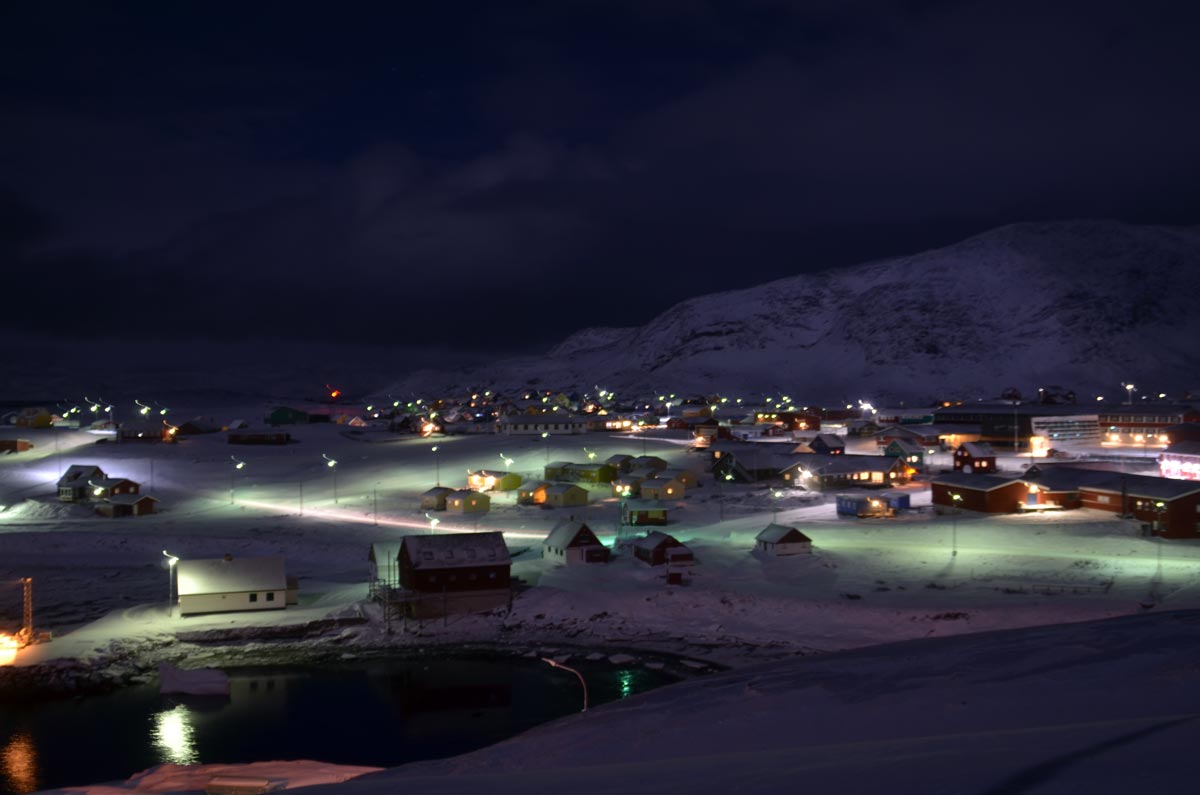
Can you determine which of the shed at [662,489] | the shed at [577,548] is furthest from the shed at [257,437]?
the shed at [577,548]

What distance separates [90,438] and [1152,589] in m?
84.4

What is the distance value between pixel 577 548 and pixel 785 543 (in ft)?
29.2

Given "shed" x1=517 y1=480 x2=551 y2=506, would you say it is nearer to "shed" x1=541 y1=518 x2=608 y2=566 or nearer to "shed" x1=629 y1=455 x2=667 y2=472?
"shed" x1=629 y1=455 x2=667 y2=472

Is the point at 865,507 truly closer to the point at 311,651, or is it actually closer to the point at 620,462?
the point at 620,462

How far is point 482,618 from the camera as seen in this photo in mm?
31359

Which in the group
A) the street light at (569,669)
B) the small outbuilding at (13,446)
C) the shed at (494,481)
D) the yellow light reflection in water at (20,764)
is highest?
the small outbuilding at (13,446)

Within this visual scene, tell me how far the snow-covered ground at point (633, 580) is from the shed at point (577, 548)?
2.48ft

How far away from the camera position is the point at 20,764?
67.4ft

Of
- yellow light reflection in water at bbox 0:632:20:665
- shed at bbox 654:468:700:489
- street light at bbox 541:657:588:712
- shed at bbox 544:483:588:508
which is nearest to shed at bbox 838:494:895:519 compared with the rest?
shed at bbox 654:468:700:489

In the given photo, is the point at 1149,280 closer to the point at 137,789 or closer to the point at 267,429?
the point at 267,429

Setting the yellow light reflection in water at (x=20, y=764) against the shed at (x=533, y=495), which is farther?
the shed at (x=533, y=495)

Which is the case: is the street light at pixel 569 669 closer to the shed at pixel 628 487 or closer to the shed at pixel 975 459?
the shed at pixel 628 487

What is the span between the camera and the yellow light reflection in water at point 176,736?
2066 cm

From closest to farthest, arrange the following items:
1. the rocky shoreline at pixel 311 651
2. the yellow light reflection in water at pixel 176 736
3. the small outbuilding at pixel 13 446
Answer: the yellow light reflection in water at pixel 176 736 → the rocky shoreline at pixel 311 651 → the small outbuilding at pixel 13 446
